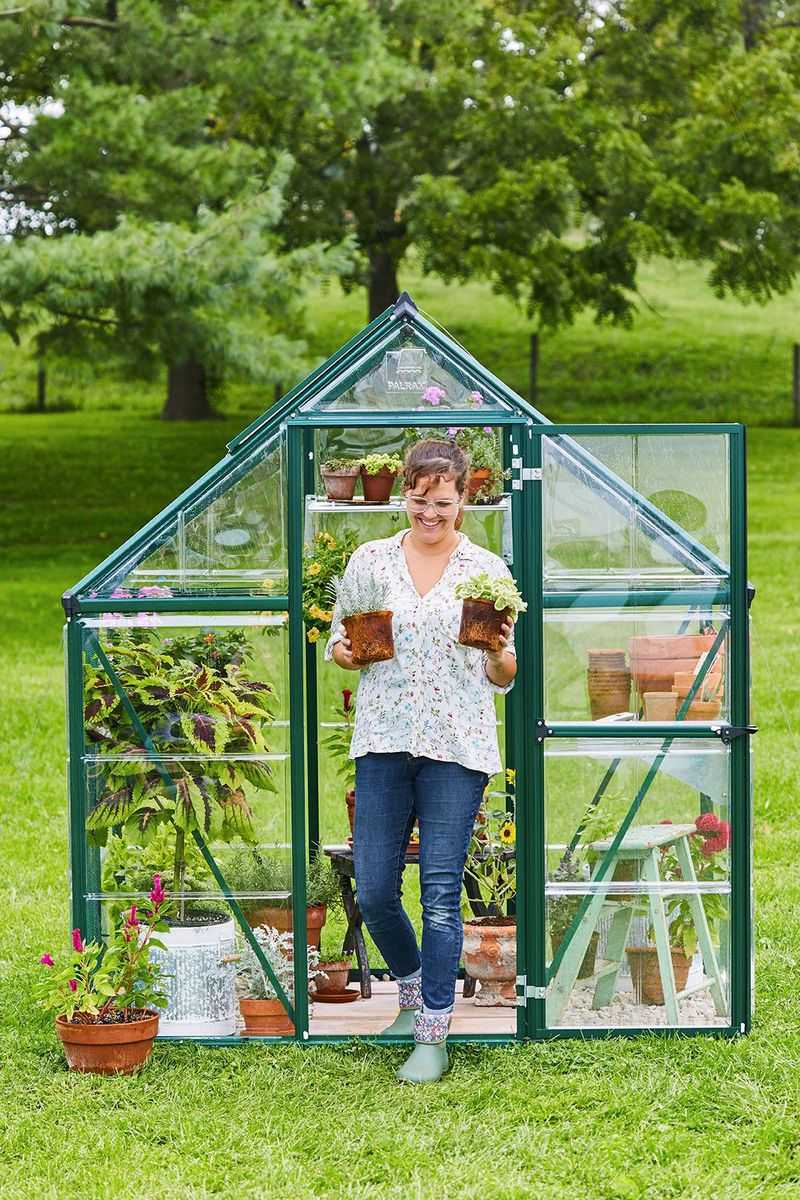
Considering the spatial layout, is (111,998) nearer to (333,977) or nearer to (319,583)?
(333,977)

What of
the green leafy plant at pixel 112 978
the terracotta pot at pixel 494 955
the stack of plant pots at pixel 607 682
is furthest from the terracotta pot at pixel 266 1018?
the stack of plant pots at pixel 607 682

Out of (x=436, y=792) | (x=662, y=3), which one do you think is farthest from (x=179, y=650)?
(x=662, y=3)

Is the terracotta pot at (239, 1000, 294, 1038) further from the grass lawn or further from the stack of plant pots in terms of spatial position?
the stack of plant pots

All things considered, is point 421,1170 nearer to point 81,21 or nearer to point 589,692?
point 589,692

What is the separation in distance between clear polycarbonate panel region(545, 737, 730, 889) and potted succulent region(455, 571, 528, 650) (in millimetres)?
647

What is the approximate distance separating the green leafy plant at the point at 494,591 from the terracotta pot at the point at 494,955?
1166mm

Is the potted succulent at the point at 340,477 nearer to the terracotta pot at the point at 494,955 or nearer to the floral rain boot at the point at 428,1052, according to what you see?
the terracotta pot at the point at 494,955

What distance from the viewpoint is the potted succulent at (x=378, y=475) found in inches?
204

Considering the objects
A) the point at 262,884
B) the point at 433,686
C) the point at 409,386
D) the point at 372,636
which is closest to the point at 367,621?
the point at 372,636

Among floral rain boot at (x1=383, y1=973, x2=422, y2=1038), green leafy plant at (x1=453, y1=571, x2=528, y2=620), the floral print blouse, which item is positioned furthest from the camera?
floral rain boot at (x1=383, y1=973, x2=422, y2=1038)

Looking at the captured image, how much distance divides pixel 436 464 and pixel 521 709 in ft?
2.91

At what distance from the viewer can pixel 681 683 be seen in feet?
16.3

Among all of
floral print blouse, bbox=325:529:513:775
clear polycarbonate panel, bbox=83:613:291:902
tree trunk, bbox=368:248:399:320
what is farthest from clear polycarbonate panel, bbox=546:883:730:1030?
tree trunk, bbox=368:248:399:320

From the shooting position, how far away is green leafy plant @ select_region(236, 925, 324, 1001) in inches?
199
